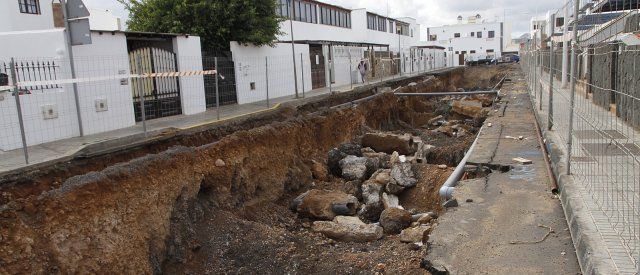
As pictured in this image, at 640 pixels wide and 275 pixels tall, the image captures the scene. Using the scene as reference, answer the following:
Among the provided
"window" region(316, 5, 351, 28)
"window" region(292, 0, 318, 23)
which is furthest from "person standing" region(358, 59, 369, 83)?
"window" region(316, 5, 351, 28)

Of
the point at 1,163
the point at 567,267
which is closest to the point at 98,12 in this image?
the point at 1,163

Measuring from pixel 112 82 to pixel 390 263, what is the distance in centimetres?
976

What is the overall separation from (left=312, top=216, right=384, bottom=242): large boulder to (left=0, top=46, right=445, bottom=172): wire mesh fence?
16.5 ft

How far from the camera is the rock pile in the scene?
7.26 metres

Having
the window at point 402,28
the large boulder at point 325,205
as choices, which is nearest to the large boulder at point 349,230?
the large boulder at point 325,205

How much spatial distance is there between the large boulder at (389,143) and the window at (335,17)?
85.7ft

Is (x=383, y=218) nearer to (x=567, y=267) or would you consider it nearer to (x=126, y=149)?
(x=567, y=267)

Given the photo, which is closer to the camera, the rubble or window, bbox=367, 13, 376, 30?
the rubble

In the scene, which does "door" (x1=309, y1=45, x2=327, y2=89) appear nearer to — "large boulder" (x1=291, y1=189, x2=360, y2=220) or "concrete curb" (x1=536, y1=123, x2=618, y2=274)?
"large boulder" (x1=291, y1=189, x2=360, y2=220)

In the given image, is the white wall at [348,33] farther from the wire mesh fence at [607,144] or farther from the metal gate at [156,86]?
the wire mesh fence at [607,144]

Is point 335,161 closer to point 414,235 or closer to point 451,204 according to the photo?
point 414,235

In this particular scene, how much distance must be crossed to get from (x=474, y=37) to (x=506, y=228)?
8827 centimetres

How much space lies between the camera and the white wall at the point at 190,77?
15.4 metres

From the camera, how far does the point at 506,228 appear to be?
5.26 m
